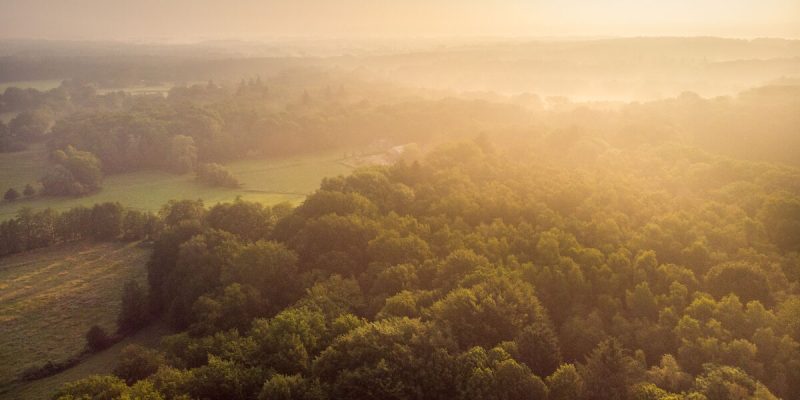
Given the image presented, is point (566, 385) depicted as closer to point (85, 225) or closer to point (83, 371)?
point (83, 371)

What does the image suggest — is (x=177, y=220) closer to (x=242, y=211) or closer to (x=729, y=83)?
(x=242, y=211)

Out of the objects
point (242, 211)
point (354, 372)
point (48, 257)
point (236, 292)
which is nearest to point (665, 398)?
point (354, 372)

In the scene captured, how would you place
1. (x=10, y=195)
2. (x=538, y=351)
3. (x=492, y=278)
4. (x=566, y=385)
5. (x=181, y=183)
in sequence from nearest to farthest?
(x=566, y=385) < (x=538, y=351) < (x=492, y=278) < (x=10, y=195) < (x=181, y=183)

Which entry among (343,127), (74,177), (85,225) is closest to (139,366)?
(85,225)

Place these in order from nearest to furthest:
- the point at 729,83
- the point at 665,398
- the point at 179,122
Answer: the point at 665,398 < the point at 179,122 < the point at 729,83

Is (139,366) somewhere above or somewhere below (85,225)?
below

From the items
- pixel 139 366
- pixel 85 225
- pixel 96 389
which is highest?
pixel 96 389

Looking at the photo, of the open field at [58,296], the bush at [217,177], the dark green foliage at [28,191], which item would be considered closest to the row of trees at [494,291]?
the open field at [58,296]
